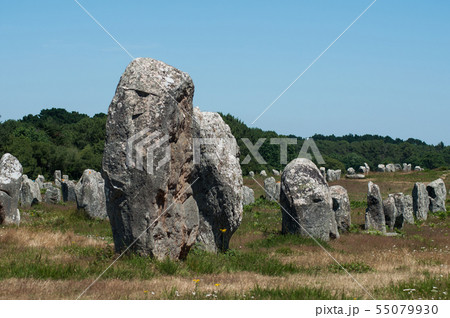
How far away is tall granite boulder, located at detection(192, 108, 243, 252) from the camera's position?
12891mm

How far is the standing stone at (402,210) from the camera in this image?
22925 millimetres

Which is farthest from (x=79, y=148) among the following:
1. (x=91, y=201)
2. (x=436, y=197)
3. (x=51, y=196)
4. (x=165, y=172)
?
(x=165, y=172)

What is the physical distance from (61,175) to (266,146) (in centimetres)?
3643

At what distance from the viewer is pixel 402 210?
23250mm

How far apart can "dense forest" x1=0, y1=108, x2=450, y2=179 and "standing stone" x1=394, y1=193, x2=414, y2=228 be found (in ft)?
141

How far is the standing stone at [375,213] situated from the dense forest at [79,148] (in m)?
44.6

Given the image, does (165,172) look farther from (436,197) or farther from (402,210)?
(436,197)

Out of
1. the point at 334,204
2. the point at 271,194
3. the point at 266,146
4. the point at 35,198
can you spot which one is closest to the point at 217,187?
the point at 334,204

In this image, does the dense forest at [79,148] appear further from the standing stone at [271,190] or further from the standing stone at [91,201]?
the standing stone at [91,201]

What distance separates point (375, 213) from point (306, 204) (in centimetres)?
546

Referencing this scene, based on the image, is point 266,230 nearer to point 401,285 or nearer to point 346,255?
point 346,255

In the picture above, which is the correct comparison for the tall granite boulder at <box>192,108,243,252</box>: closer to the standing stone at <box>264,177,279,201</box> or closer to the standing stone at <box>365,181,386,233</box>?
the standing stone at <box>365,181,386,233</box>

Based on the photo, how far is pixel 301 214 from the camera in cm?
1714

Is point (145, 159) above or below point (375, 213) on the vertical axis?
above
